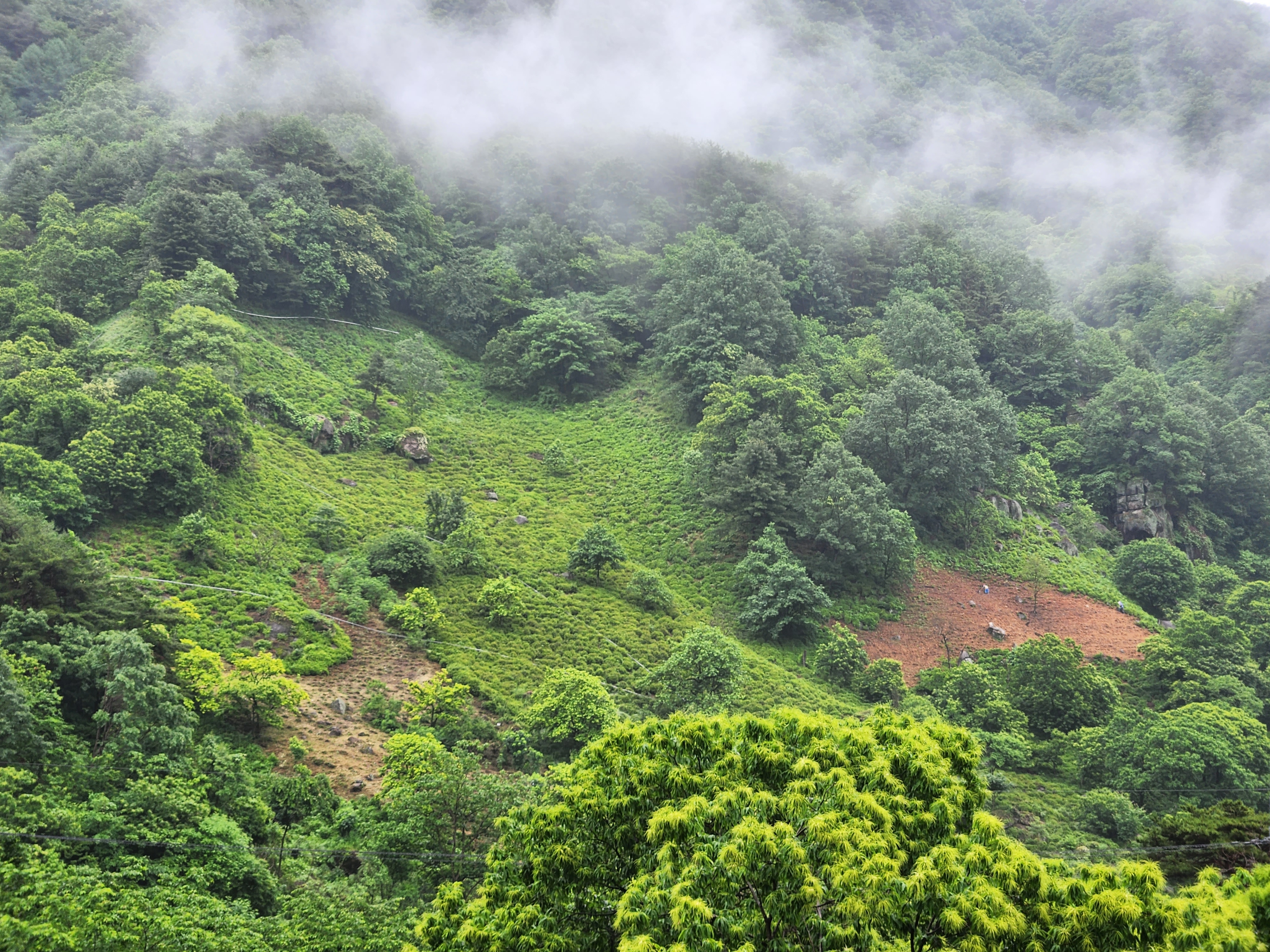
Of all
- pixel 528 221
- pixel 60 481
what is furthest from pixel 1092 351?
pixel 60 481

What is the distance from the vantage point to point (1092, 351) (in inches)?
1591

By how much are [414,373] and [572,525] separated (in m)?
9.59

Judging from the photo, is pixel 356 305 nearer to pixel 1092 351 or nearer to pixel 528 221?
pixel 528 221

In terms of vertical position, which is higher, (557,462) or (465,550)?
(465,550)

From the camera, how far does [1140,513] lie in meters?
34.3

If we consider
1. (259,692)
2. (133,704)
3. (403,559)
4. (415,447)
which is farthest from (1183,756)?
(415,447)

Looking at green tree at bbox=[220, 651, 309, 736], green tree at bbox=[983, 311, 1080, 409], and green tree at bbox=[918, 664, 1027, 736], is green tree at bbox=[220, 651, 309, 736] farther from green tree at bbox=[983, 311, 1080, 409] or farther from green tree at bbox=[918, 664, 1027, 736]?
green tree at bbox=[983, 311, 1080, 409]

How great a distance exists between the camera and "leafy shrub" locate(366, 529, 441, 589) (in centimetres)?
2134

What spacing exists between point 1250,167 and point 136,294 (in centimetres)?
8857

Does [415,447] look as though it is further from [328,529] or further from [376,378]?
[328,529]

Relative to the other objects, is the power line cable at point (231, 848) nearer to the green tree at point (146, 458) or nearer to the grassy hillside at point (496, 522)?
the grassy hillside at point (496, 522)

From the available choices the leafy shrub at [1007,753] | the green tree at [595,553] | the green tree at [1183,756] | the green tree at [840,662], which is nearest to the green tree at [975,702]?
the leafy shrub at [1007,753]

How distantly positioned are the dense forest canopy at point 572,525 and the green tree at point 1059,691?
132 mm

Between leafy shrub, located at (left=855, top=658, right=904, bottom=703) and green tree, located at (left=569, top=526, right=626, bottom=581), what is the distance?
8.27 metres
